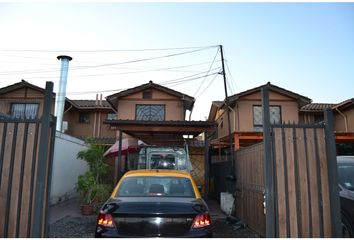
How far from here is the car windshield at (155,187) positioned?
4.66 metres

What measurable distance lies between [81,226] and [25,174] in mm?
4586

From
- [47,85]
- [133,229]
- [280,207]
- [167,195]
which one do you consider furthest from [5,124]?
[280,207]

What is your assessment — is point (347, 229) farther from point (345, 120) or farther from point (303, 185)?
point (345, 120)

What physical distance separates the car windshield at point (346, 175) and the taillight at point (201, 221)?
3238mm

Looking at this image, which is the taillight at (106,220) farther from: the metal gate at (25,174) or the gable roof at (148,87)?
the gable roof at (148,87)

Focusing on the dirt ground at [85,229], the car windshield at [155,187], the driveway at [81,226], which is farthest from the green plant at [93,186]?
the car windshield at [155,187]

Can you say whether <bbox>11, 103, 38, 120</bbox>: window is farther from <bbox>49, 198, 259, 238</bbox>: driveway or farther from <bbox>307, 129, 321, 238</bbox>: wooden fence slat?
<bbox>307, 129, 321, 238</bbox>: wooden fence slat

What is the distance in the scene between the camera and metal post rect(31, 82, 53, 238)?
3.51 metres

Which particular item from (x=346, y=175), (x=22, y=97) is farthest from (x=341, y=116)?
(x=22, y=97)

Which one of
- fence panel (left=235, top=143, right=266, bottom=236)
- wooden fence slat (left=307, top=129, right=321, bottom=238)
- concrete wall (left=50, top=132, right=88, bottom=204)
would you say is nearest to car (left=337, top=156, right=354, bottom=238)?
fence panel (left=235, top=143, right=266, bottom=236)

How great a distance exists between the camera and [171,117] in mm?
16609

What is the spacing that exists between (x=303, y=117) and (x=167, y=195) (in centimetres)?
1760

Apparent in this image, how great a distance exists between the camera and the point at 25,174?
3.68 m

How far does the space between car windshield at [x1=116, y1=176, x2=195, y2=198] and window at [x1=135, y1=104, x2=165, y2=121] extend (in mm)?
11642
